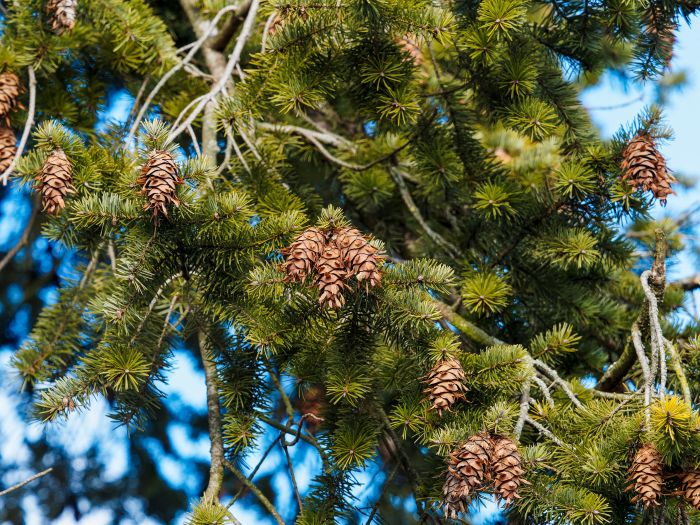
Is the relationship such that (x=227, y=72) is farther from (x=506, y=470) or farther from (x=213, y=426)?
(x=506, y=470)

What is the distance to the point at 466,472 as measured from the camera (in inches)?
53.6

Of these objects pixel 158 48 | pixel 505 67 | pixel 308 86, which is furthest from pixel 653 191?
pixel 158 48

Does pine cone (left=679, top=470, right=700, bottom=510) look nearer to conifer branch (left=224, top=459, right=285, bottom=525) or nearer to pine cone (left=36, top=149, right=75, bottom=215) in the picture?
conifer branch (left=224, top=459, right=285, bottom=525)

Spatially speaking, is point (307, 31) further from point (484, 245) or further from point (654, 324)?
point (654, 324)

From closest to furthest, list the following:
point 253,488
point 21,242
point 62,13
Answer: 1. point 253,488
2. point 62,13
3. point 21,242

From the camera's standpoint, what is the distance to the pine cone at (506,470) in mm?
1365

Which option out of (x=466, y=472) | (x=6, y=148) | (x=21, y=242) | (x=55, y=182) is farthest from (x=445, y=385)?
(x=21, y=242)

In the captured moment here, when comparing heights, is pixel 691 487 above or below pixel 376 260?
below

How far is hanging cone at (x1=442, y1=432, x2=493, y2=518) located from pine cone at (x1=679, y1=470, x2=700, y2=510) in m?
0.33

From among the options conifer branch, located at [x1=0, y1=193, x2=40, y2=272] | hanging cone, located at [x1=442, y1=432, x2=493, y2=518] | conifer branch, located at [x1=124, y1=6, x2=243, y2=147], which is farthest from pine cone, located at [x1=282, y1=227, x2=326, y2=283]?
conifer branch, located at [x1=0, y1=193, x2=40, y2=272]

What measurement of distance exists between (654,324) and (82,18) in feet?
6.08

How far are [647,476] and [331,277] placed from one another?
2.11 feet

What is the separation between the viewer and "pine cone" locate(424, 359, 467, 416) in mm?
1498

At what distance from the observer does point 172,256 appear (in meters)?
1.67
